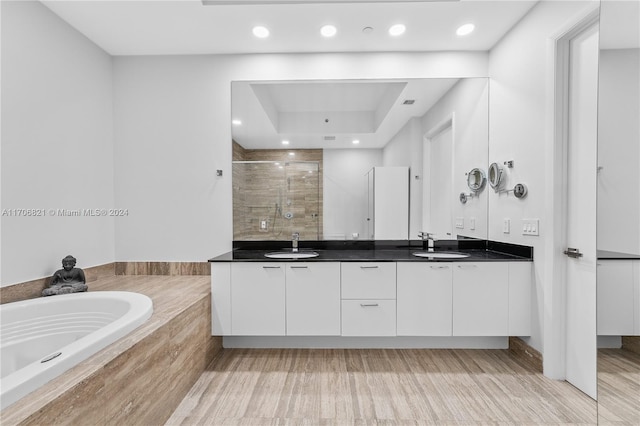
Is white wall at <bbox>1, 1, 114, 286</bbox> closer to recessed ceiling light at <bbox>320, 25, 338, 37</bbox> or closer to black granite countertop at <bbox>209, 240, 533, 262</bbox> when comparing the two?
black granite countertop at <bbox>209, 240, 533, 262</bbox>

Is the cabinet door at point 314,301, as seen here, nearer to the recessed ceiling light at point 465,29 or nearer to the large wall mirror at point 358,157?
the large wall mirror at point 358,157

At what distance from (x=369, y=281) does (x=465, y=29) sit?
205 cm

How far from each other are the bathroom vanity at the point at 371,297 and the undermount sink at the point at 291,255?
0.10m

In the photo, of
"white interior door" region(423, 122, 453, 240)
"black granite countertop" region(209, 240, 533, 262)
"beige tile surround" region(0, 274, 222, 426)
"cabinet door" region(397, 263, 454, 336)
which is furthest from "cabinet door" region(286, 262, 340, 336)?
"white interior door" region(423, 122, 453, 240)

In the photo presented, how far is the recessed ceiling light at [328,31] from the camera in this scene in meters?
2.37

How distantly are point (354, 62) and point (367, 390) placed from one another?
2532 mm

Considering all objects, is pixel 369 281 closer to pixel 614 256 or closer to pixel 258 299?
pixel 258 299

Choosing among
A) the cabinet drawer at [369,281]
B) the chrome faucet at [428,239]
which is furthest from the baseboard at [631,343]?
the chrome faucet at [428,239]

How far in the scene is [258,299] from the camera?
2.30 metres

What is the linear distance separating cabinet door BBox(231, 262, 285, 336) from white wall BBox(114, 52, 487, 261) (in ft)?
2.00

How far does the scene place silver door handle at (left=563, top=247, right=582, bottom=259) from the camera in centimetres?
191

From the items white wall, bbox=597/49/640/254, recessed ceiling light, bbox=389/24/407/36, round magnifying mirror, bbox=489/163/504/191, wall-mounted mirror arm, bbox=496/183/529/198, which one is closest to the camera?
white wall, bbox=597/49/640/254

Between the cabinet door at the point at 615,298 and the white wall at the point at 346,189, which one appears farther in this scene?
the white wall at the point at 346,189

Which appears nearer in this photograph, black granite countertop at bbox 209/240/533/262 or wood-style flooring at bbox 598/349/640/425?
wood-style flooring at bbox 598/349/640/425
